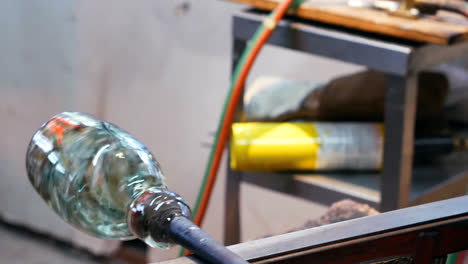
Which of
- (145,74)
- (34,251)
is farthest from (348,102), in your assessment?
(34,251)

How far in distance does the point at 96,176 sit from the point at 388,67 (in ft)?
1.79

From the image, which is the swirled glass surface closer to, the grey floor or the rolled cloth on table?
the rolled cloth on table

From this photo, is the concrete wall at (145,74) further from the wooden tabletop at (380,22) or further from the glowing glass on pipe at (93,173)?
the glowing glass on pipe at (93,173)

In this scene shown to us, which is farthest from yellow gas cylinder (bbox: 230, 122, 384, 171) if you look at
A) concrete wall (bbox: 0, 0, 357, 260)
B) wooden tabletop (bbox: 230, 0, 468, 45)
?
concrete wall (bbox: 0, 0, 357, 260)

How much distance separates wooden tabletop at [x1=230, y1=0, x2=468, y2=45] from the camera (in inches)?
34.4

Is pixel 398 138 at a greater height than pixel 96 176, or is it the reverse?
pixel 96 176

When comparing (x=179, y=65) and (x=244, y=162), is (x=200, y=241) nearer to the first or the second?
(x=244, y=162)

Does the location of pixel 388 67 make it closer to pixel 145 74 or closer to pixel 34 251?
pixel 145 74

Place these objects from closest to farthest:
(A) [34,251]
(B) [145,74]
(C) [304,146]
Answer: (C) [304,146] < (B) [145,74] < (A) [34,251]

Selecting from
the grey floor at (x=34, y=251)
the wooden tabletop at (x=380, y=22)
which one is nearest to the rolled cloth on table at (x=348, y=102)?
the wooden tabletop at (x=380, y=22)

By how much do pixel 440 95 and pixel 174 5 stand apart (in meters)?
0.83

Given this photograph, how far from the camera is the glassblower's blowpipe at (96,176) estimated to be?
398mm

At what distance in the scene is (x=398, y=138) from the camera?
908mm

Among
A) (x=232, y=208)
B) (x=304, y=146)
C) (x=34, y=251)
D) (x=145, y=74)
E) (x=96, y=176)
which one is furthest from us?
(x=34, y=251)
